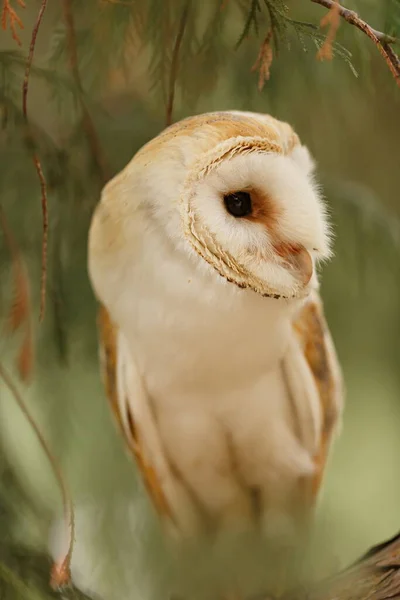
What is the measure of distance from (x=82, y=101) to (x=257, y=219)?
206mm

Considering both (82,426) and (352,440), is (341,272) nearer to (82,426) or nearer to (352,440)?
(352,440)

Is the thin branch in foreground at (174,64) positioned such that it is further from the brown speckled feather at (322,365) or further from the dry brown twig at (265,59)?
the brown speckled feather at (322,365)

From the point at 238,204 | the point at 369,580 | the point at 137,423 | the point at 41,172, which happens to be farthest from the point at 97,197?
the point at 369,580

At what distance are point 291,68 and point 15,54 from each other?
0.81ft

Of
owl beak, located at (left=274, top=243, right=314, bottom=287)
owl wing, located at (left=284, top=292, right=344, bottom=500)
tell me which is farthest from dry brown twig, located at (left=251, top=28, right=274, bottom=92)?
owl wing, located at (left=284, top=292, right=344, bottom=500)

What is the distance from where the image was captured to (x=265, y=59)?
60cm

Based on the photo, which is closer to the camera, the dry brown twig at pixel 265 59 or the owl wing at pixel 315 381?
the dry brown twig at pixel 265 59

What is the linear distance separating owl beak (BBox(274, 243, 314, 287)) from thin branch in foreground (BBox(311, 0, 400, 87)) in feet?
0.54

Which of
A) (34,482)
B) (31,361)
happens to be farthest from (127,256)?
(34,482)

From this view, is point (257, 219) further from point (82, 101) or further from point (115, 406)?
point (115, 406)

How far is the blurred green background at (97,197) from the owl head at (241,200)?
0.18ft

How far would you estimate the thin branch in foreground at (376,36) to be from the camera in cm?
56

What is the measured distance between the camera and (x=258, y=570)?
719mm

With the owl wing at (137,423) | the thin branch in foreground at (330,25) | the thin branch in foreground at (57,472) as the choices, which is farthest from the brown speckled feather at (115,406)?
the thin branch in foreground at (330,25)
